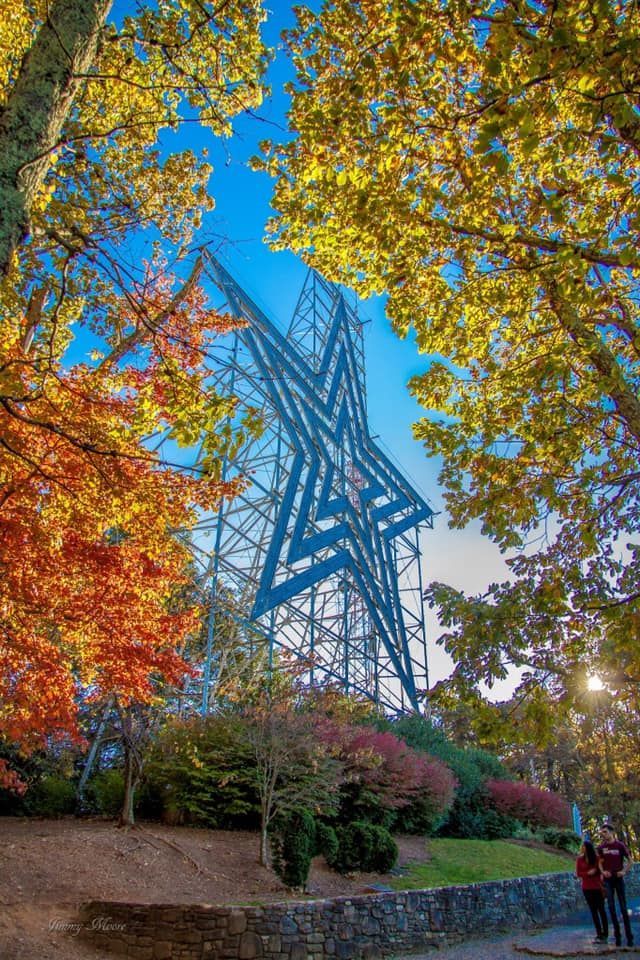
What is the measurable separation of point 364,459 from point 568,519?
20537 mm

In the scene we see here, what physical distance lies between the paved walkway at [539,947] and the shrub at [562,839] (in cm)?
705

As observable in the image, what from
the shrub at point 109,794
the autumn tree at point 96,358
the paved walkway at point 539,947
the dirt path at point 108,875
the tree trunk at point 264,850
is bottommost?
the paved walkway at point 539,947

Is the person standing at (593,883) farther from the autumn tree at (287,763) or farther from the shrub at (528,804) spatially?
the shrub at (528,804)

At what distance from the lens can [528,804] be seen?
17.9m

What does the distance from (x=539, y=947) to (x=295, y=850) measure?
3729 millimetres

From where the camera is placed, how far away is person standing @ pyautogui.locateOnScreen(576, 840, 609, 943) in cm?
882

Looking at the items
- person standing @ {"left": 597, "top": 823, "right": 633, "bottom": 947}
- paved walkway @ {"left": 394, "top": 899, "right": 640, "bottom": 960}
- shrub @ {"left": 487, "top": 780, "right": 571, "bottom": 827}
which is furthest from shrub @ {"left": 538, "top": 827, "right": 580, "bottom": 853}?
person standing @ {"left": 597, "top": 823, "right": 633, "bottom": 947}

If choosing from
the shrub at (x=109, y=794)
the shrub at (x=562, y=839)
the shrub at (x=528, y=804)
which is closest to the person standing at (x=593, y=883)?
the shrub at (x=109, y=794)

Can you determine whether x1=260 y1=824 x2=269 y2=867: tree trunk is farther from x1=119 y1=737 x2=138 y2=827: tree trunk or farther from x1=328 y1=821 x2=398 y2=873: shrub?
x1=119 y1=737 x2=138 y2=827: tree trunk

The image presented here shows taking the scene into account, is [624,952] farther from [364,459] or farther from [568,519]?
[364,459]

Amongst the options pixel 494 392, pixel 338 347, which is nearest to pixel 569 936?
pixel 494 392

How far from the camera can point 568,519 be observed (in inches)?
287

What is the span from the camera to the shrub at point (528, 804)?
1752cm

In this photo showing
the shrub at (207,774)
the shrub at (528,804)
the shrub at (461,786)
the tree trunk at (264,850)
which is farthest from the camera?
the shrub at (528,804)
